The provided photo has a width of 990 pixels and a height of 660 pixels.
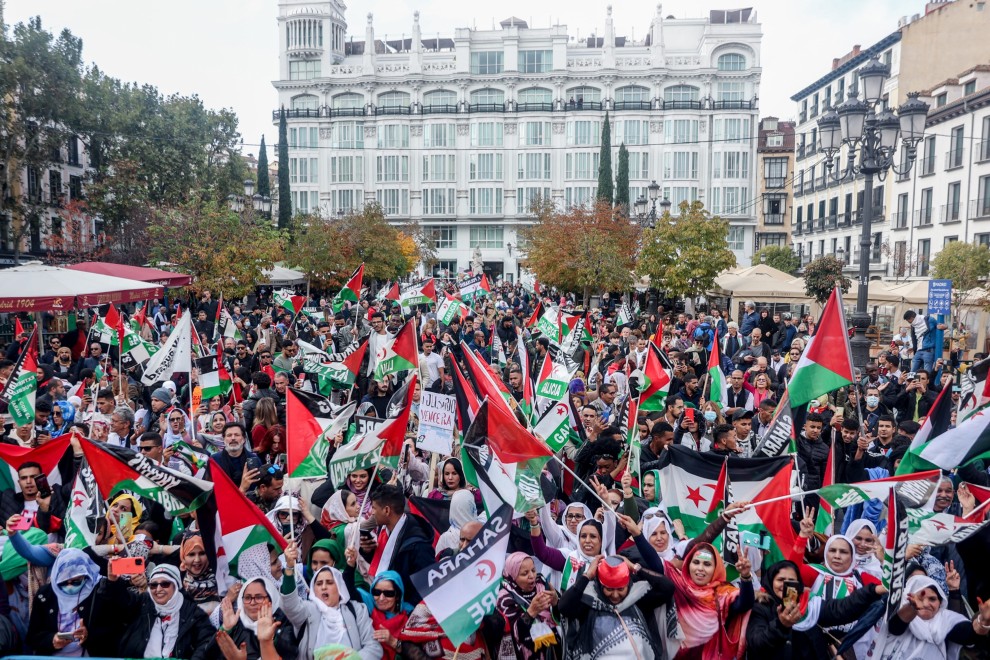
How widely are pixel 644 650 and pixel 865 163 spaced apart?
10238mm

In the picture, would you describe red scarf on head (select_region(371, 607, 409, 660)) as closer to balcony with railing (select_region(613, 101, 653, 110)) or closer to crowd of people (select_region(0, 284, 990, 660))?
crowd of people (select_region(0, 284, 990, 660))

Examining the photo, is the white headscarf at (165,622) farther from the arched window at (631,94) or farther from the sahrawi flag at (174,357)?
the arched window at (631,94)

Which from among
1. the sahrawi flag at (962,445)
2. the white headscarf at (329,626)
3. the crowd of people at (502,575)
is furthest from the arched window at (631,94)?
the white headscarf at (329,626)

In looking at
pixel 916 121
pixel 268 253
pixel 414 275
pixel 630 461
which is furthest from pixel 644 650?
pixel 414 275

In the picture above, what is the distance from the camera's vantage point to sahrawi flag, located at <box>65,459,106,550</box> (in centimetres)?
528

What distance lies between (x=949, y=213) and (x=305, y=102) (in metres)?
54.5

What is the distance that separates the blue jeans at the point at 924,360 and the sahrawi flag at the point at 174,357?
463 inches

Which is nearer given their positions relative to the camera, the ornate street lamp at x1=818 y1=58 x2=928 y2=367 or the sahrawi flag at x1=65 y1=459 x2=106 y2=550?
the sahrawi flag at x1=65 y1=459 x2=106 y2=550

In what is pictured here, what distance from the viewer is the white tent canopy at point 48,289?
42.9 ft

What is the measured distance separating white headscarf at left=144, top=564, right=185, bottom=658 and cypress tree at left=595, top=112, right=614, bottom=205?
185ft

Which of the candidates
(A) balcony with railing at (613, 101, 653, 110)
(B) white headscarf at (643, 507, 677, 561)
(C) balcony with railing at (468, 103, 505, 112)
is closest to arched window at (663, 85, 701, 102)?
(A) balcony with railing at (613, 101, 653, 110)

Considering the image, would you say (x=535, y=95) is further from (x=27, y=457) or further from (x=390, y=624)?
(x=390, y=624)

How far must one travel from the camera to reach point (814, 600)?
4590 mm

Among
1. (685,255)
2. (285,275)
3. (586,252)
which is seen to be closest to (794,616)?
(685,255)
